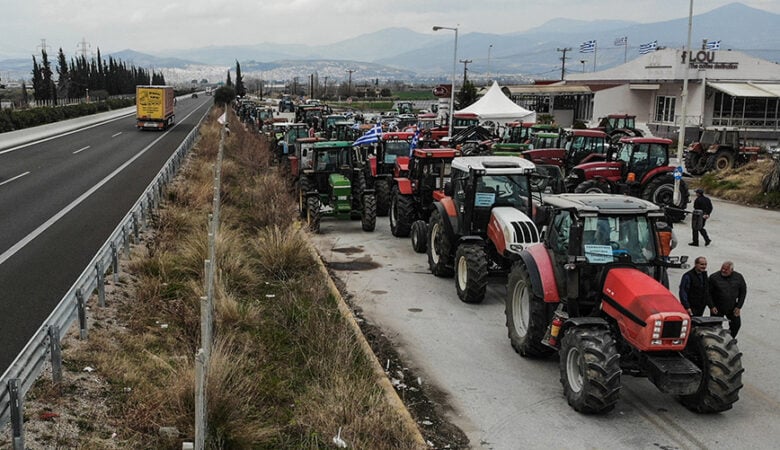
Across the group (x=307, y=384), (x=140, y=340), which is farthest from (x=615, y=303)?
(x=140, y=340)

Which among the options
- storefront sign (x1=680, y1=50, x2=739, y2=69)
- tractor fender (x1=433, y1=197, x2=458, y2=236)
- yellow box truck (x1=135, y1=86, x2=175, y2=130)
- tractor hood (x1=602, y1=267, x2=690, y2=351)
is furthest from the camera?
storefront sign (x1=680, y1=50, x2=739, y2=69)

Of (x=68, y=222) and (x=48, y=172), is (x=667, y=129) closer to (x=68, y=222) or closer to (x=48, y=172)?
(x=48, y=172)

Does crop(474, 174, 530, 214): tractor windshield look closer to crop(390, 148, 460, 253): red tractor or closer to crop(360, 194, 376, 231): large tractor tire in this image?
crop(390, 148, 460, 253): red tractor

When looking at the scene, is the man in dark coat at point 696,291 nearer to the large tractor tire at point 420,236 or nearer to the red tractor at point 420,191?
the red tractor at point 420,191

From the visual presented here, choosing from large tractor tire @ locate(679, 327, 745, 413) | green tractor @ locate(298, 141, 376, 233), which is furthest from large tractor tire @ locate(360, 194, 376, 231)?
large tractor tire @ locate(679, 327, 745, 413)

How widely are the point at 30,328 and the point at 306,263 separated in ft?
18.9

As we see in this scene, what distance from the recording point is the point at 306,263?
1434cm

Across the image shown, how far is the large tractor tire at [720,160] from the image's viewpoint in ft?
104

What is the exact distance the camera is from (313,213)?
18.5 meters

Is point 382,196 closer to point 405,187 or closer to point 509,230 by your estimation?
point 405,187

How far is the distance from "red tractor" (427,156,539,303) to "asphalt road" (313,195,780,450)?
0.56 meters

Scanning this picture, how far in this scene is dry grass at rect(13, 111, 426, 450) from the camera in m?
7.01

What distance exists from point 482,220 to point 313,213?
659 centimetres

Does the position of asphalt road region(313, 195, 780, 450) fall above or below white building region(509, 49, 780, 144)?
below
